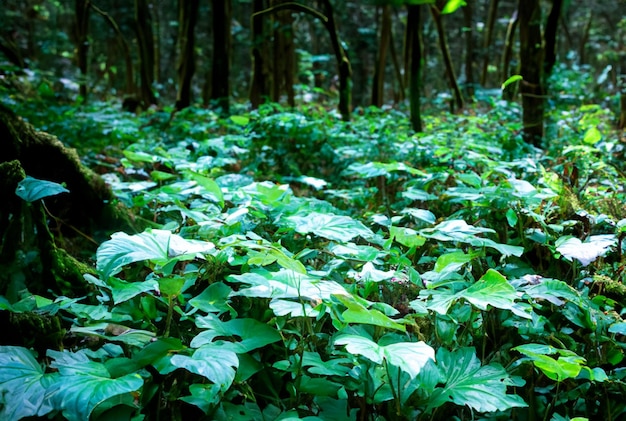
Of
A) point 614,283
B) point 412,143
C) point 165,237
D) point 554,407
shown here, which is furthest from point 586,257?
point 412,143

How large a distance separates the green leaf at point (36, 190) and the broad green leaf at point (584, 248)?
1780mm

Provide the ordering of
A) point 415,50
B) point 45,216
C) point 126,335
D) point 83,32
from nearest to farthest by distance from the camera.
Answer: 1. point 126,335
2. point 45,216
3. point 415,50
4. point 83,32

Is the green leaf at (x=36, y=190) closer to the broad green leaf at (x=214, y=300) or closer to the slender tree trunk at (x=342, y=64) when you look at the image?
the broad green leaf at (x=214, y=300)

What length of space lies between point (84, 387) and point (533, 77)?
4.83 metres

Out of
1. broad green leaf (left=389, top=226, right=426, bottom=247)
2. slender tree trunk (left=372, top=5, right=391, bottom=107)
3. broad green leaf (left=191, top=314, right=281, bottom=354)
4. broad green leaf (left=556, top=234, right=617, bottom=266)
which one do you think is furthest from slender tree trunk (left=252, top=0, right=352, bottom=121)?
broad green leaf (left=191, top=314, right=281, bottom=354)

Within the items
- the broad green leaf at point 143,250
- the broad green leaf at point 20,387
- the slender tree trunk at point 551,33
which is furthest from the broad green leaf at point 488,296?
the slender tree trunk at point 551,33

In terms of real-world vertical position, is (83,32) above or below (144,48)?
above

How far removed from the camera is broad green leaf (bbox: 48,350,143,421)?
1.09m

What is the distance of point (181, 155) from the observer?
378 centimetres

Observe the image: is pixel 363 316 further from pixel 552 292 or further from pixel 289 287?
pixel 552 292

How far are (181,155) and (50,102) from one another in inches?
203

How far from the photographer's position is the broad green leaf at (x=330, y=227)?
1.85 m

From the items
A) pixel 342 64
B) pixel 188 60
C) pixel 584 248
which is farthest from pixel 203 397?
pixel 188 60

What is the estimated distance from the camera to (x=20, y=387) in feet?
3.82
